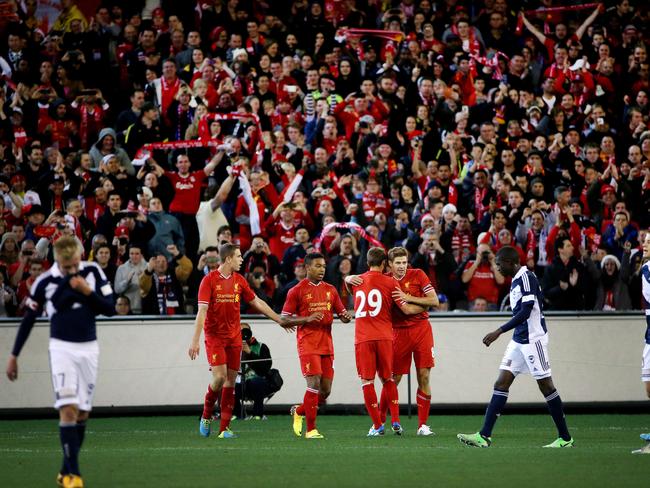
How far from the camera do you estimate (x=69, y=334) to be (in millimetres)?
9734

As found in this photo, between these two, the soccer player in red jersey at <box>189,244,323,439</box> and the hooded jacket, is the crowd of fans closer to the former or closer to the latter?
the hooded jacket

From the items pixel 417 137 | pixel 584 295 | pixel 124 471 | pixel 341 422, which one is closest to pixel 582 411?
pixel 584 295

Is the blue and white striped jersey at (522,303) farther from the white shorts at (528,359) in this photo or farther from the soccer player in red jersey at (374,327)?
the soccer player in red jersey at (374,327)

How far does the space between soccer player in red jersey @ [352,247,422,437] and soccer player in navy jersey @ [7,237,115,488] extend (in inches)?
197

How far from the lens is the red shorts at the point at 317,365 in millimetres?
14156

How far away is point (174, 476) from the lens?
10.5 metres

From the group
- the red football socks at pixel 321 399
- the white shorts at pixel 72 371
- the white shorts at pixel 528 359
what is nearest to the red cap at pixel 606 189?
the red football socks at pixel 321 399

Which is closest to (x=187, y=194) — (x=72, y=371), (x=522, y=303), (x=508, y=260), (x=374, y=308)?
(x=374, y=308)

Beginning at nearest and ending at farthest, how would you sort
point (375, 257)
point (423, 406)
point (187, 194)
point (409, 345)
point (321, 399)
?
A: 1. point (375, 257)
2. point (423, 406)
3. point (409, 345)
4. point (321, 399)
5. point (187, 194)

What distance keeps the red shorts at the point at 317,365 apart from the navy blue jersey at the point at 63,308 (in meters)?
4.67

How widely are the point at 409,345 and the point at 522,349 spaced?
8.50 ft

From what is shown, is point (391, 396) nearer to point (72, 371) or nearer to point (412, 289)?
point (412, 289)

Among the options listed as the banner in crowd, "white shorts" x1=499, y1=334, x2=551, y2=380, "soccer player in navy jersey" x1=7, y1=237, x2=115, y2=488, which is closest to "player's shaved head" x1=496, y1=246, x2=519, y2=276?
"white shorts" x1=499, y1=334, x2=551, y2=380

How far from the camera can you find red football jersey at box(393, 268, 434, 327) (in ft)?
49.2
